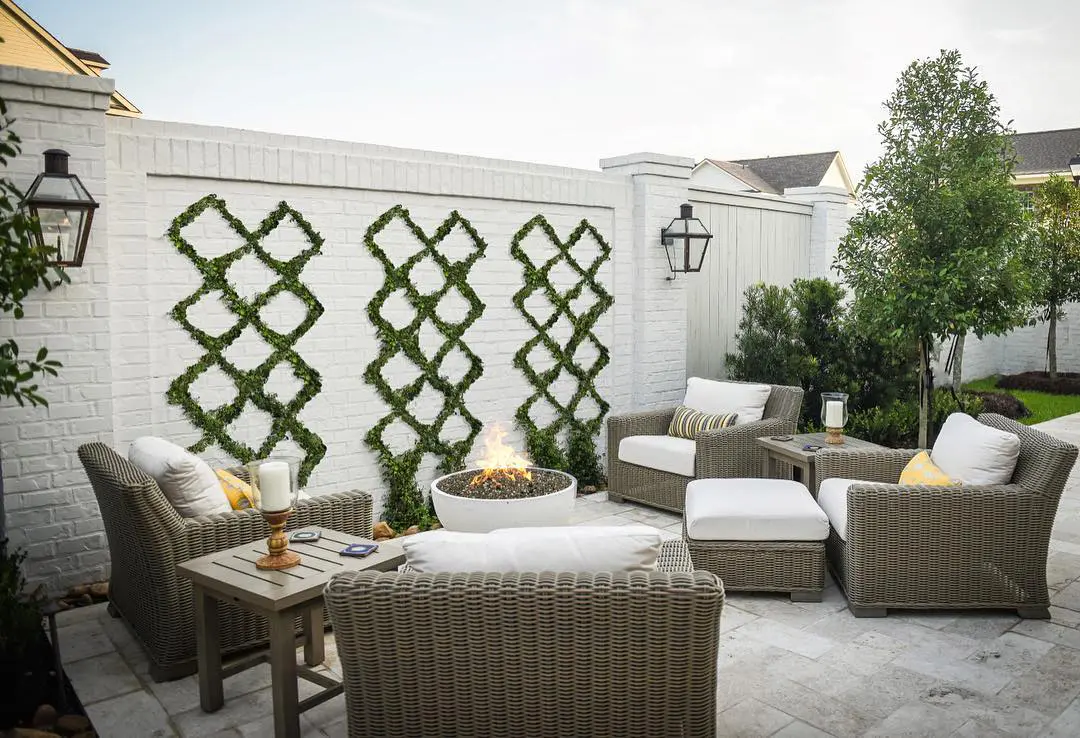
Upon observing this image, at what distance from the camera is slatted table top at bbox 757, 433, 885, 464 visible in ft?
13.7

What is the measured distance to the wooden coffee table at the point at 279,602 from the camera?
241cm

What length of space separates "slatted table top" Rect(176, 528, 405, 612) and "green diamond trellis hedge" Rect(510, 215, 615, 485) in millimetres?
2649

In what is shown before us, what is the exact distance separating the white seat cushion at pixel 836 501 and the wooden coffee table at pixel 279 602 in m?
1.96

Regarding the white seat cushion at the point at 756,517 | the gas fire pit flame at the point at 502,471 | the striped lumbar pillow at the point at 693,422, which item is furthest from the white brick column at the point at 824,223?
the gas fire pit flame at the point at 502,471

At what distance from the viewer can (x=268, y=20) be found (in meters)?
7.23

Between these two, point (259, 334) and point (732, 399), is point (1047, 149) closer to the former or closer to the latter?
point (732, 399)

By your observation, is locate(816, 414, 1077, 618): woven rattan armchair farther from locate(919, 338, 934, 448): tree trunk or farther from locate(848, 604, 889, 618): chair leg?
locate(919, 338, 934, 448): tree trunk

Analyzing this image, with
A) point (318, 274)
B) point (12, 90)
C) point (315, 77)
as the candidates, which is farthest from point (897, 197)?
point (315, 77)

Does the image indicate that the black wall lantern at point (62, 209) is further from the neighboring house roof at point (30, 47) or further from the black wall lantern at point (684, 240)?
the neighboring house roof at point (30, 47)

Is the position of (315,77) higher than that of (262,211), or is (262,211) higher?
(315,77)

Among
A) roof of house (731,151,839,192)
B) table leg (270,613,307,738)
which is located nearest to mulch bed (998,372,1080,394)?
roof of house (731,151,839,192)

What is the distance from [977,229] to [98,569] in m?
5.29

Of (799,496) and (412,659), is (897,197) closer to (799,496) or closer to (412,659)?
(799,496)

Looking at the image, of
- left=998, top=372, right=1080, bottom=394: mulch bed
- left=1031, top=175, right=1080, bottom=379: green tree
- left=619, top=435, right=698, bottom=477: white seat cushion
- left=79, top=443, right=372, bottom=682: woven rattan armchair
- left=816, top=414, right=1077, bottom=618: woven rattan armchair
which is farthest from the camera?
left=998, top=372, right=1080, bottom=394: mulch bed
